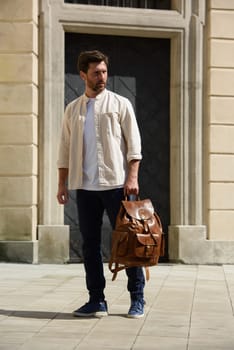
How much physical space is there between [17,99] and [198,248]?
330 centimetres

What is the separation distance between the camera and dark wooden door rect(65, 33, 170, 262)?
11.7 meters

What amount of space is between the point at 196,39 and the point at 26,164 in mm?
3071

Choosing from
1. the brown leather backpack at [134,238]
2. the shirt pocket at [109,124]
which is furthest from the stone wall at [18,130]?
the brown leather backpack at [134,238]

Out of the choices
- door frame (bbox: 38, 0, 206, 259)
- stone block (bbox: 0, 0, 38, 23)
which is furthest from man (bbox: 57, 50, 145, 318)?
stone block (bbox: 0, 0, 38, 23)

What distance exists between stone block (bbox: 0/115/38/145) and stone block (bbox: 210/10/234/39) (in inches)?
116

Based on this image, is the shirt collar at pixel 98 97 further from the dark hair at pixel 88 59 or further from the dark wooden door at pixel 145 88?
the dark wooden door at pixel 145 88

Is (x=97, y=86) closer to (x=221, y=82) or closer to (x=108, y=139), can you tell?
(x=108, y=139)

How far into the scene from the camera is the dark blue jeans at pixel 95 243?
19.7 ft

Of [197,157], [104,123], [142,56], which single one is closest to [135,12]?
[142,56]

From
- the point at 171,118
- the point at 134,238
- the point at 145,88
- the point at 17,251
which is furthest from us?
the point at 145,88

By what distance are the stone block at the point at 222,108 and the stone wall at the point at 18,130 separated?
2.56 meters

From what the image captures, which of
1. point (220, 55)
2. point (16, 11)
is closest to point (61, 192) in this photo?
point (16, 11)

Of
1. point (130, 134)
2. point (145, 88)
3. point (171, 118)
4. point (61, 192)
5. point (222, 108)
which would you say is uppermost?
point (145, 88)

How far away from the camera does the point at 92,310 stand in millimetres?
6027
